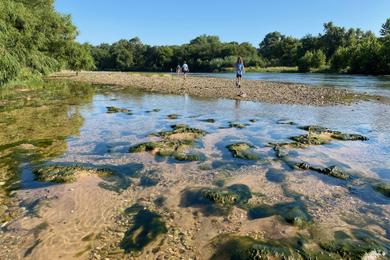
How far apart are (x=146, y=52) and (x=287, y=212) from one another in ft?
588

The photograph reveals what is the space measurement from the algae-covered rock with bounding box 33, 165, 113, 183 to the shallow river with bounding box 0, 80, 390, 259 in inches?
9.3

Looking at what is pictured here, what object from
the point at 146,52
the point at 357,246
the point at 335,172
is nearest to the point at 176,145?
the point at 335,172

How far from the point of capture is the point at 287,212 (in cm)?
710

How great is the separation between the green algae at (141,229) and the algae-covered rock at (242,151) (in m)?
4.48

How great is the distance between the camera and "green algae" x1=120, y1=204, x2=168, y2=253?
5895mm

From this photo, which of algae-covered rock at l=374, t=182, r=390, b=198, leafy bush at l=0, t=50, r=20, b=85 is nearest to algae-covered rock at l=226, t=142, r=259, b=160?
algae-covered rock at l=374, t=182, r=390, b=198

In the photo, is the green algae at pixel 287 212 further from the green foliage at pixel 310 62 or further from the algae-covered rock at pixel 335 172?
the green foliage at pixel 310 62

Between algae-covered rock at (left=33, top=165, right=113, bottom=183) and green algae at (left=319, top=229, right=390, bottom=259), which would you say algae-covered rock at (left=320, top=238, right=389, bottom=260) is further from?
algae-covered rock at (left=33, top=165, right=113, bottom=183)

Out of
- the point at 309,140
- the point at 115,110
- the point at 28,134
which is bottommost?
the point at 115,110

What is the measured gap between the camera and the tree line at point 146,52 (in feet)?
66.6

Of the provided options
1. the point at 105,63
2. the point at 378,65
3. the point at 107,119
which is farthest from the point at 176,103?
the point at 105,63

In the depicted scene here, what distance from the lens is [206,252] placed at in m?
5.75

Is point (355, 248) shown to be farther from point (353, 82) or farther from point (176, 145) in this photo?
point (353, 82)

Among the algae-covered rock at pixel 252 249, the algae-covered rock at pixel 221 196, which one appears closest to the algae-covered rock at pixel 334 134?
the algae-covered rock at pixel 221 196
